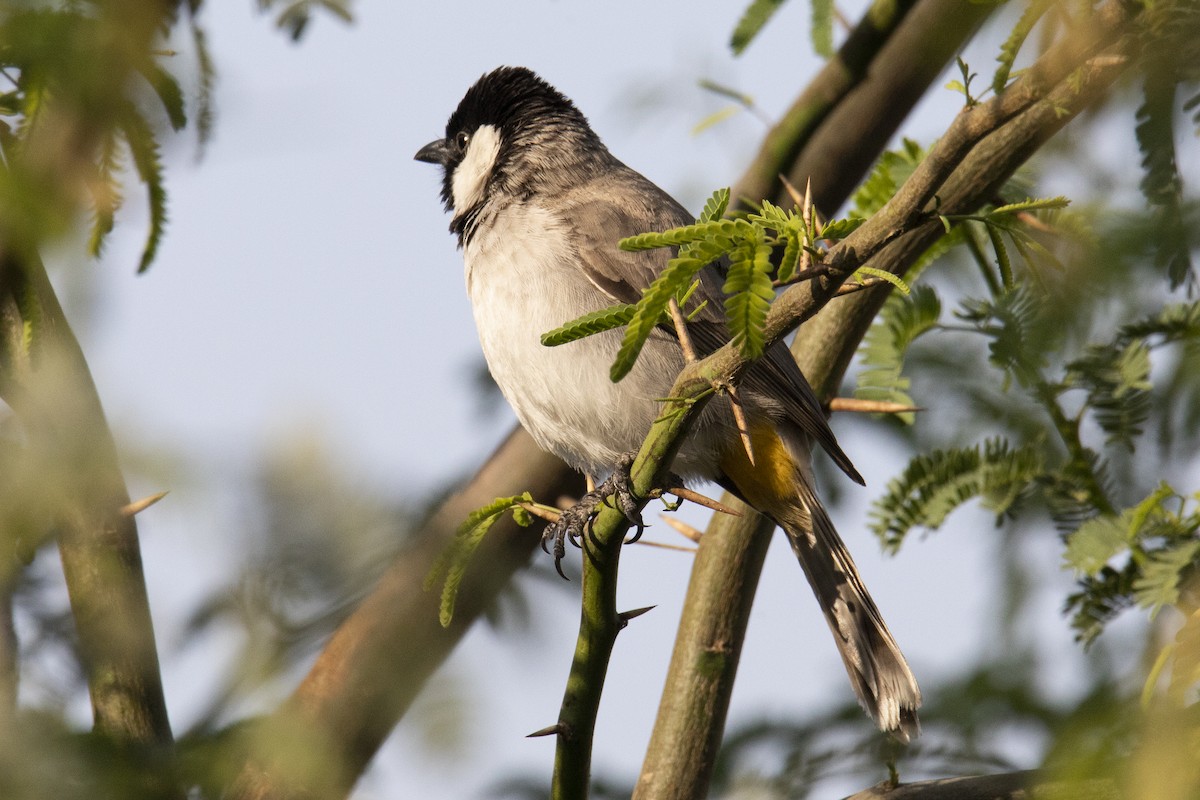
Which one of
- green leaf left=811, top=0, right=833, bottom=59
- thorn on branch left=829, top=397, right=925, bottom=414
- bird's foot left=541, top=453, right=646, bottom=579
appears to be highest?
green leaf left=811, top=0, right=833, bottom=59

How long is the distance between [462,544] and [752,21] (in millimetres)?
2001

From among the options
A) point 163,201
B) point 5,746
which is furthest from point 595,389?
point 5,746

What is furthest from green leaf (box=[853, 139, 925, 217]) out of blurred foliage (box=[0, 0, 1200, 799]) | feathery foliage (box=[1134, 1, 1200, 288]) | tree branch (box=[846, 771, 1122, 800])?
feathery foliage (box=[1134, 1, 1200, 288])

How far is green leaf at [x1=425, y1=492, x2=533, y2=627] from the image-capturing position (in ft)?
6.79

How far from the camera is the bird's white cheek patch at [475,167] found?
4.01 m

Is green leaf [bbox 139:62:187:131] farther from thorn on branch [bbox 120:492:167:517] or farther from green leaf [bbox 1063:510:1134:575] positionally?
green leaf [bbox 1063:510:1134:575]

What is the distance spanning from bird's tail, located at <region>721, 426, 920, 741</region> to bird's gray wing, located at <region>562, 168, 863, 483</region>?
0.44 feet

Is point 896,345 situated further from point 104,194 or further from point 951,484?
point 104,194

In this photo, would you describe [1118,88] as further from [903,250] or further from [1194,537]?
[903,250]

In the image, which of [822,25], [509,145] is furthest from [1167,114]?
[509,145]

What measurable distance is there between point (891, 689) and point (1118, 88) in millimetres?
Answer: 1851

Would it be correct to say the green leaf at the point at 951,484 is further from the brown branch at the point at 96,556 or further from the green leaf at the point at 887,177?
the brown branch at the point at 96,556

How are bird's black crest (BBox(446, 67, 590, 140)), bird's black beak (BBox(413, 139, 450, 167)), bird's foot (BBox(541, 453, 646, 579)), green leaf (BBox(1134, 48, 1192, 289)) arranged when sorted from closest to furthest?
green leaf (BBox(1134, 48, 1192, 289)) → bird's foot (BBox(541, 453, 646, 579)) → bird's black crest (BBox(446, 67, 590, 140)) → bird's black beak (BBox(413, 139, 450, 167))

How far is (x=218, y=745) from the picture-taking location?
1.64 metres
